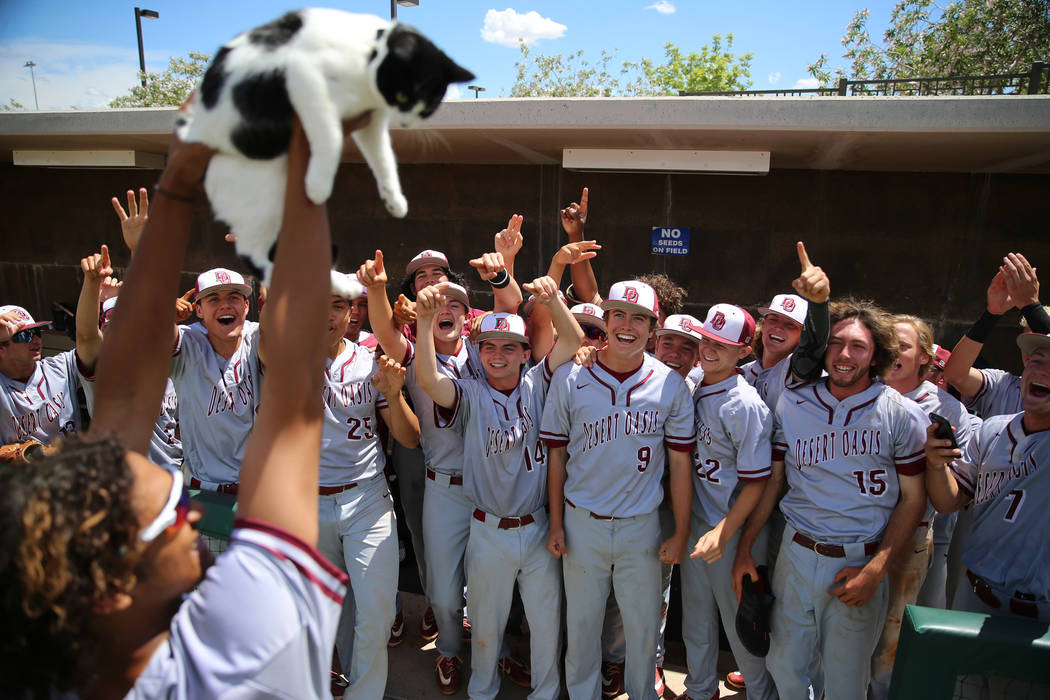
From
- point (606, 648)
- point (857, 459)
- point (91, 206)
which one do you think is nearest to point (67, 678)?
point (857, 459)

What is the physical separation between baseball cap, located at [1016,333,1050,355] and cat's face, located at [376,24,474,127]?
2.95 m

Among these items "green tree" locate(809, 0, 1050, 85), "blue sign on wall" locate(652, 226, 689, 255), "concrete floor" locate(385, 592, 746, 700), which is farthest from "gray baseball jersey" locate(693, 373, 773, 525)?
"green tree" locate(809, 0, 1050, 85)

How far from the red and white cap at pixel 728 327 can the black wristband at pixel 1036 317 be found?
1.25 m

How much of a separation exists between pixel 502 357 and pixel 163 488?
2256 millimetres

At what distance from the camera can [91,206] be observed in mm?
7941

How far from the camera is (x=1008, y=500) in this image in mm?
2666

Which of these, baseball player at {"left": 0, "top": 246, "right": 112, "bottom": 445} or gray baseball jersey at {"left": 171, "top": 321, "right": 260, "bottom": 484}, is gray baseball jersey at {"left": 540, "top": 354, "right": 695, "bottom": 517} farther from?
baseball player at {"left": 0, "top": 246, "right": 112, "bottom": 445}

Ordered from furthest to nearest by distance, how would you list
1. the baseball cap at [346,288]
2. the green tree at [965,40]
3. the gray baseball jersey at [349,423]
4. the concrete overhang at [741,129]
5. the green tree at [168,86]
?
the green tree at [168,86]
the green tree at [965,40]
the concrete overhang at [741,129]
the gray baseball jersey at [349,423]
the baseball cap at [346,288]

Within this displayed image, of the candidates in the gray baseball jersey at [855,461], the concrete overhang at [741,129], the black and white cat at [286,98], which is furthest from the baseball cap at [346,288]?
the concrete overhang at [741,129]

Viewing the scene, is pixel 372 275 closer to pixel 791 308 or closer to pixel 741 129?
pixel 791 308

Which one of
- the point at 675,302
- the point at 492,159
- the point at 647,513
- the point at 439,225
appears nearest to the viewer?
the point at 647,513

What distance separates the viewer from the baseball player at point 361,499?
10.0ft

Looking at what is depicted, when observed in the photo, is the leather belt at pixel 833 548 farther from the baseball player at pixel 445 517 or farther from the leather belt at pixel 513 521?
the baseball player at pixel 445 517

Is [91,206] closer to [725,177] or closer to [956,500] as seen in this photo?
[725,177]
